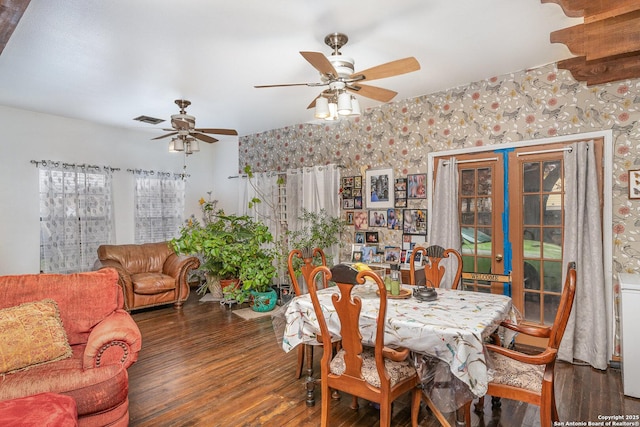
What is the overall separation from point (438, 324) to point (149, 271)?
182 inches

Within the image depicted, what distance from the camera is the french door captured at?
11.2 feet

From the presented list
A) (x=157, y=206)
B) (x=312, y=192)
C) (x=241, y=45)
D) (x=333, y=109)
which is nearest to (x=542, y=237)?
(x=333, y=109)

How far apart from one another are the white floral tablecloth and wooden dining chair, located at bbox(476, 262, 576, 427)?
158mm

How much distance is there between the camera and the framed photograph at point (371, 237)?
4.64 meters

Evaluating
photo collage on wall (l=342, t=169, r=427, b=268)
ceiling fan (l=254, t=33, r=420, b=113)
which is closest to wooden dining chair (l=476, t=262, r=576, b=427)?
ceiling fan (l=254, t=33, r=420, b=113)

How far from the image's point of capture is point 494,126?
146 inches

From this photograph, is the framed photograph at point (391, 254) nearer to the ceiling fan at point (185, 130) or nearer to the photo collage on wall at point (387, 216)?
the photo collage on wall at point (387, 216)

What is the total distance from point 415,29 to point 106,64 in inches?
107

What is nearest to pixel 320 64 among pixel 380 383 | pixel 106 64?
pixel 380 383

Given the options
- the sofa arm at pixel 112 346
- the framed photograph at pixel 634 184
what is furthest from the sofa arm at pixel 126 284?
the framed photograph at pixel 634 184

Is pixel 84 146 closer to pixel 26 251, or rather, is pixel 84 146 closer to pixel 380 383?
pixel 26 251

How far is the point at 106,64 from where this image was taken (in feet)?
10.8

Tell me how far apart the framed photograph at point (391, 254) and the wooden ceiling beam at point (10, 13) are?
3.87 metres

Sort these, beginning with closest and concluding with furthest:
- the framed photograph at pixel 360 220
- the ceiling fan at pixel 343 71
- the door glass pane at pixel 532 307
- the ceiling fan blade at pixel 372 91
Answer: the ceiling fan at pixel 343 71
the ceiling fan blade at pixel 372 91
the door glass pane at pixel 532 307
the framed photograph at pixel 360 220
